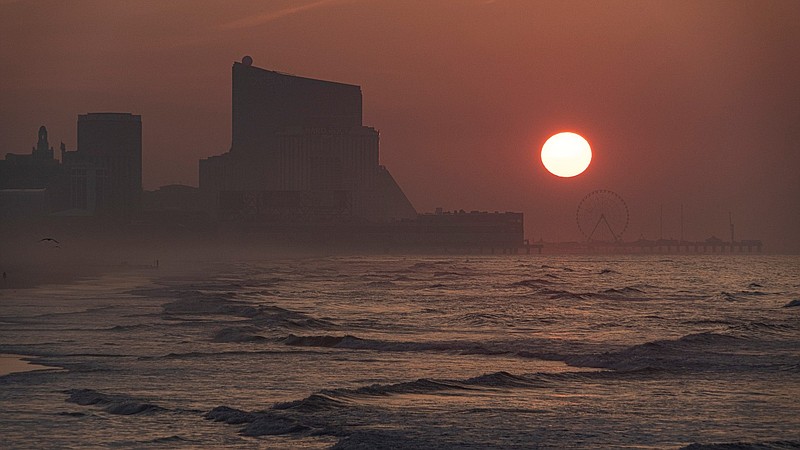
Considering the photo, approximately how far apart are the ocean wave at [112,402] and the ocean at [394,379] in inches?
3.1

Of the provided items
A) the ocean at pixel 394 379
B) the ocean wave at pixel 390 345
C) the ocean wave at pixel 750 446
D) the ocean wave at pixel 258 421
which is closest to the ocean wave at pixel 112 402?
the ocean at pixel 394 379

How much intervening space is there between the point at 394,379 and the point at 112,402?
996cm

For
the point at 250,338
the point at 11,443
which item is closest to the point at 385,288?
the point at 250,338

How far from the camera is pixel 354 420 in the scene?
29.3 metres

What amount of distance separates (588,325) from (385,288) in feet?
182

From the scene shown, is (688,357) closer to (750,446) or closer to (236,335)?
(750,446)

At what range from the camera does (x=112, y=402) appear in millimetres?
31484

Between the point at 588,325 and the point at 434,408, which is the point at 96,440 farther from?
the point at 588,325

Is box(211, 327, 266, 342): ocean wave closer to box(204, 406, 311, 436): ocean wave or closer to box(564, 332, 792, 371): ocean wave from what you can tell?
box(564, 332, 792, 371): ocean wave

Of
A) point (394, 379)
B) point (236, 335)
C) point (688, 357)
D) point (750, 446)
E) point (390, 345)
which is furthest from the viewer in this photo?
point (236, 335)

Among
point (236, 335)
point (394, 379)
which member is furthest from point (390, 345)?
point (394, 379)

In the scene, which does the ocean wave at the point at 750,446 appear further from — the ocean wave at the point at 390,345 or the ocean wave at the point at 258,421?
the ocean wave at the point at 390,345

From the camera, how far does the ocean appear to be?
27422 mm

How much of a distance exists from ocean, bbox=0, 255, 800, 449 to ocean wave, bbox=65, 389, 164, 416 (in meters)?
0.08
